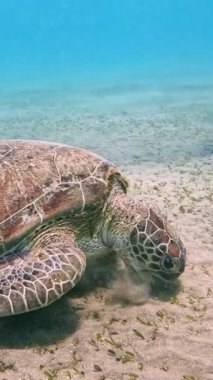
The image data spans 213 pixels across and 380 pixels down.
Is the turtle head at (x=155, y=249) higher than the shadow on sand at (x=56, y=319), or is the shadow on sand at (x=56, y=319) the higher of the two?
the turtle head at (x=155, y=249)

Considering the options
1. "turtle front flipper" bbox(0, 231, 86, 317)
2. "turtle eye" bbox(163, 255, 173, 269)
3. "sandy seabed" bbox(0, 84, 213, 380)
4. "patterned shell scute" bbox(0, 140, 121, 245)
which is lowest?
"sandy seabed" bbox(0, 84, 213, 380)

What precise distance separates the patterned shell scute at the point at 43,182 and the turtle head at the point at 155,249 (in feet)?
1.99

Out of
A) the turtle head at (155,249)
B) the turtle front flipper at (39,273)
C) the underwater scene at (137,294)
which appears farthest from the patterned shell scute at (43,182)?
the turtle head at (155,249)

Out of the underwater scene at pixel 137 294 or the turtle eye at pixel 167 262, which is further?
the turtle eye at pixel 167 262

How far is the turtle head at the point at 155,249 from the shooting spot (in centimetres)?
446

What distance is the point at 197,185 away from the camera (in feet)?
28.3

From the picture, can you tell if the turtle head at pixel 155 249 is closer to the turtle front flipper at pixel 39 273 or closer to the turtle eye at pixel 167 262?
the turtle eye at pixel 167 262

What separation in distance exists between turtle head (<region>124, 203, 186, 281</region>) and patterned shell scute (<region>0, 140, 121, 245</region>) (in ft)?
1.99

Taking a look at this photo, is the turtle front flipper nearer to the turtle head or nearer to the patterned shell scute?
the patterned shell scute

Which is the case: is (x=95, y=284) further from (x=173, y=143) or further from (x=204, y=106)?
(x=204, y=106)

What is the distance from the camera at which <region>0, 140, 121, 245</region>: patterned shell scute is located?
165 inches

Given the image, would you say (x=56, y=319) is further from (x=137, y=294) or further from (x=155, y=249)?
(x=155, y=249)

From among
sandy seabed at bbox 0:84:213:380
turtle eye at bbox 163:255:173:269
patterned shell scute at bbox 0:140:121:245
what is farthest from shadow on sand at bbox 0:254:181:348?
patterned shell scute at bbox 0:140:121:245

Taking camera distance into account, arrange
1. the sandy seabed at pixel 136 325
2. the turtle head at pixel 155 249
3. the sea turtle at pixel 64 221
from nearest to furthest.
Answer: the sandy seabed at pixel 136 325, the sea turtle at pixel 64 221, the turtle head at pixel 155 249
